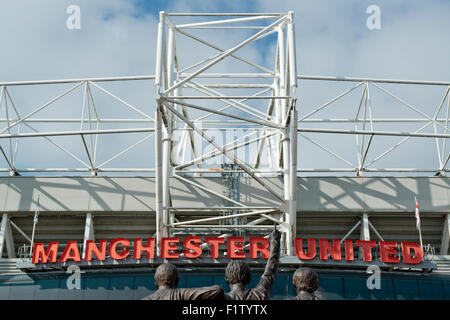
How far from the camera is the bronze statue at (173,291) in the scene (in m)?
5.81

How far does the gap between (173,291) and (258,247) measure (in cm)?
2342

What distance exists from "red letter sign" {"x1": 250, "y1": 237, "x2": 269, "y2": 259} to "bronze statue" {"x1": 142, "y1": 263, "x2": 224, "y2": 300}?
22.7 m

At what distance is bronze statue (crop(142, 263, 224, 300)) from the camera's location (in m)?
5.81

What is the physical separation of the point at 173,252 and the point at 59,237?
10414mm

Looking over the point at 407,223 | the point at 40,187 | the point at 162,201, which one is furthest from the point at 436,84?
the point at 40,187

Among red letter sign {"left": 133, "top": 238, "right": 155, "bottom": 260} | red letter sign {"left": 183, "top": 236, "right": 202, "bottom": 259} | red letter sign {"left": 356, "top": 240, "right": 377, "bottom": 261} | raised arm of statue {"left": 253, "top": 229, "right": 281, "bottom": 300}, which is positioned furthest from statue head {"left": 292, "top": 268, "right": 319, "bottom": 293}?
red letter sign {"left": 356, "top": 240, "right": 377, "bottom": 261}

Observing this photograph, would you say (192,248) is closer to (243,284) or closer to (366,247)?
(366,247)

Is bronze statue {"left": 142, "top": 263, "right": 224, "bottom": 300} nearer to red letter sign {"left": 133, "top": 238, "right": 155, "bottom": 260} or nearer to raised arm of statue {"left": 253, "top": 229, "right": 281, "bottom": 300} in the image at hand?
raised arm of statue {"left": 253, "top": 229, "right": 281, "bottom": 300}

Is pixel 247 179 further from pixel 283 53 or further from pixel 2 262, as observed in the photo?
pixel 2 262

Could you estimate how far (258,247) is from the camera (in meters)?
29.4

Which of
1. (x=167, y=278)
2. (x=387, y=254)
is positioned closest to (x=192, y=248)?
(x=387, y=254)

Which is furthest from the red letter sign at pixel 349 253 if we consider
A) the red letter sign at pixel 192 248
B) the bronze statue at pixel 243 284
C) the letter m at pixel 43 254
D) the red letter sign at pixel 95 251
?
the bronze statue at pixel 243 284

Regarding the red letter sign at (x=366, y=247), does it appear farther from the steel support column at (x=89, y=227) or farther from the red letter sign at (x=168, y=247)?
the steel support column at (x=89, y=227)

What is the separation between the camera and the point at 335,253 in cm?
2931
